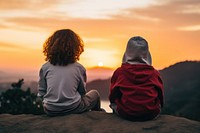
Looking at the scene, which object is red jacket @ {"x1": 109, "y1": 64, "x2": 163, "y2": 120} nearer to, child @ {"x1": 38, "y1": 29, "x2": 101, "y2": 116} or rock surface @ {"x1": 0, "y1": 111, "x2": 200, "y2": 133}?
rock surface @ {"x1": 0, "y1": 111, "x2": 200, "y2": 133}

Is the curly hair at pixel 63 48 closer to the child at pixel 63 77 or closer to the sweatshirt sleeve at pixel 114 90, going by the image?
the child at pixel 63 77

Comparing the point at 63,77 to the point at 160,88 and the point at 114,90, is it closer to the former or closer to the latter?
the point at 114,90

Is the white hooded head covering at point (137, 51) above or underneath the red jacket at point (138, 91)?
above

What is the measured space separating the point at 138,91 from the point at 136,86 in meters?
0.09

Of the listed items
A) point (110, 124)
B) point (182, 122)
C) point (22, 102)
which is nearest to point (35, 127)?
point (110, 124)

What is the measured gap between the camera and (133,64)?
7297 mm

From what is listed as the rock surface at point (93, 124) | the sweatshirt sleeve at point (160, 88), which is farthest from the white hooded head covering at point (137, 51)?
the rock surface at point (93, 124)

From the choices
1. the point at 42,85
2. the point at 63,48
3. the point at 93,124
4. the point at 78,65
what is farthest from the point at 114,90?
the point at 42,85

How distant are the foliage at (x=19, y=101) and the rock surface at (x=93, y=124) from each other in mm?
12616

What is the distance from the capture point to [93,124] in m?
7.12

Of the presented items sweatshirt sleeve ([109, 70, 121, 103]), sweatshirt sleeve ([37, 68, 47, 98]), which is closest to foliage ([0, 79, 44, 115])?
sweatshirt sleeve ([37, 68, 47, 98])

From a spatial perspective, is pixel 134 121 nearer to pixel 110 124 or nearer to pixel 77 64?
pixel 110 124

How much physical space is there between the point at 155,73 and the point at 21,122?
233 cm

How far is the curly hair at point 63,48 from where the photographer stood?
756 cm
